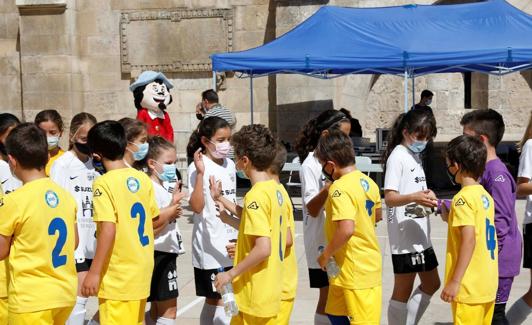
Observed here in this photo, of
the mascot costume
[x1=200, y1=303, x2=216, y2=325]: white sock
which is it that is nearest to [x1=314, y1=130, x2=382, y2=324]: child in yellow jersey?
[x1=200, y1=303, x2=216, y2=325]: white sock

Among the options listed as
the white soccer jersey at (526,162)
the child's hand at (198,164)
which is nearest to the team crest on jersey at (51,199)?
the child's hand at (198,164)

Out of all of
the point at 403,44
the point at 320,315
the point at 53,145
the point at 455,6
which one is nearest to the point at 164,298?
the point at 320,315

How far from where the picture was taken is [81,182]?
5785 mm

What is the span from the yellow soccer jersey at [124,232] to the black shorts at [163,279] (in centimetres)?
61

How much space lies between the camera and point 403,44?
1199 centimetres

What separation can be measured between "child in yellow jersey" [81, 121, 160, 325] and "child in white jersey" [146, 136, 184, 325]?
572 millimetres

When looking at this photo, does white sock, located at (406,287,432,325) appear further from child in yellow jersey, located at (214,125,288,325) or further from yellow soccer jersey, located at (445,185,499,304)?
child in yellow jersey, located at (214,125,288,325)

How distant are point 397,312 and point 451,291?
1.15 meters

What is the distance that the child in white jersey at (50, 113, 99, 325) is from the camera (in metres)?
5.77

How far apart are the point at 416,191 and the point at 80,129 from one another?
2262 millimetres

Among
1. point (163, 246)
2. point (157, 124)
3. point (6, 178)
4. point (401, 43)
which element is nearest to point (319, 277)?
point (163, 246)

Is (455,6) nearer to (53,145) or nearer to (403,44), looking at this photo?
(403,44)

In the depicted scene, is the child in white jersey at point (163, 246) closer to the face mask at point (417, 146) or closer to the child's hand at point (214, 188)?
the child's hand at point (214, 188)

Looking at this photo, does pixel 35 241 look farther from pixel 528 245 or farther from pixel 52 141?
pixel 528 245
